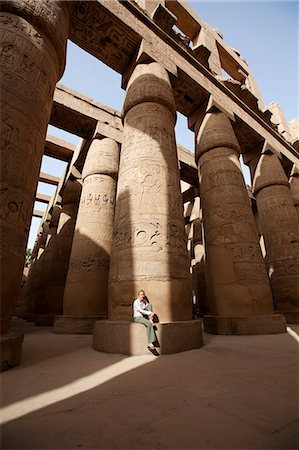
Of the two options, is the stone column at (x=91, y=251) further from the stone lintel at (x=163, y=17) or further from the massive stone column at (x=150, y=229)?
the stone lintel at (x=163, y=17)

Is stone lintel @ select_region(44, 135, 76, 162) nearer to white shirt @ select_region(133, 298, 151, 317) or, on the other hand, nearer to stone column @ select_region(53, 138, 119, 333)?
stone column @ select_region(53, 138, 119, 333)

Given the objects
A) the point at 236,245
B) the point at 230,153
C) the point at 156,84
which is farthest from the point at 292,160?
the point at 156,84

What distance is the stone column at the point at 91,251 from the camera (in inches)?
236

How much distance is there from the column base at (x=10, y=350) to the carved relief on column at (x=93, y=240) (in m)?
3.30

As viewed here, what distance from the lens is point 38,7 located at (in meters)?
3.83

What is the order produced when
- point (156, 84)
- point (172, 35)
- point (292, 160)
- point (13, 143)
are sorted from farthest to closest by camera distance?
point (292, 160) < point (172, 35) < point (156, 84) < point (13, 143)

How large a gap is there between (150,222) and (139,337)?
5.85 ft

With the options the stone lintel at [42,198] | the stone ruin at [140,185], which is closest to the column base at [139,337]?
the stone ruin at [140,185]

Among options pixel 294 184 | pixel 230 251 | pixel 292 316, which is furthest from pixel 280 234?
pixel 294 184

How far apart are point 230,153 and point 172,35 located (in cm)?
497

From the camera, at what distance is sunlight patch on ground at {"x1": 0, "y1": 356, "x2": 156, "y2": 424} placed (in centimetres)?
165

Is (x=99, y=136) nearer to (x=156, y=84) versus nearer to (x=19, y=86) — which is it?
(x=156, y=84)

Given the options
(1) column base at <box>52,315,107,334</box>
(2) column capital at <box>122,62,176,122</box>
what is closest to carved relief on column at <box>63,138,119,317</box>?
(1) column base at <box>52,315,107,334</box>

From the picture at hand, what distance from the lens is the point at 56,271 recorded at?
27.9 feet
